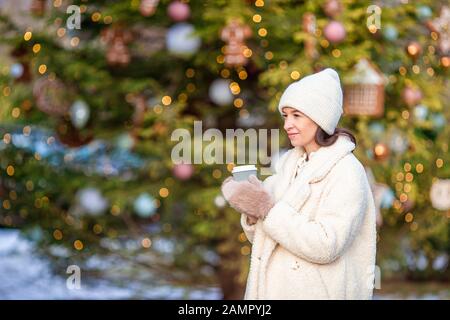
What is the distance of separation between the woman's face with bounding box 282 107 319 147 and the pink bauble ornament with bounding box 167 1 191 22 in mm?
2597

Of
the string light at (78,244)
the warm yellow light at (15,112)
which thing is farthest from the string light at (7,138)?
the string light at (78,244)

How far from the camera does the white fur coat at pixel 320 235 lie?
2.59 metres

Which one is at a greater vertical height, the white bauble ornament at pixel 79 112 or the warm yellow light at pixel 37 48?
the warm yellow light at pixel 37 48

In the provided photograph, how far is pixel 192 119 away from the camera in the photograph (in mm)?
5379

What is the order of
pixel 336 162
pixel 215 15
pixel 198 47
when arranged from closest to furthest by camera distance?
pixel 336 162 → pixel 215 15 → pixel 198 47

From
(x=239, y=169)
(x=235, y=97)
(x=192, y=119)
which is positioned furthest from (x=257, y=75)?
(x=239, y=169)

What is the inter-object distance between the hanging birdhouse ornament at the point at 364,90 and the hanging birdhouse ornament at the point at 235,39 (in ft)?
2.17

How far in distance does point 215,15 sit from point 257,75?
2.78ft

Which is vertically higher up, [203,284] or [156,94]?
[156,94]

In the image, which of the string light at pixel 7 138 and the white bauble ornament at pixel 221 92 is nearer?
the white bauble ornament at pixel 221 92

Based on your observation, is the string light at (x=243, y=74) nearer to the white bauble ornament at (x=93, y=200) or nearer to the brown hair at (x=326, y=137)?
the white bauble ornament at (x=93, y=200)

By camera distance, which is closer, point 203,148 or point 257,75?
point 203,148

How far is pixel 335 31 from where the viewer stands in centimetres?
507

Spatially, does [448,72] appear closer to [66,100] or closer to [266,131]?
[266,131]
